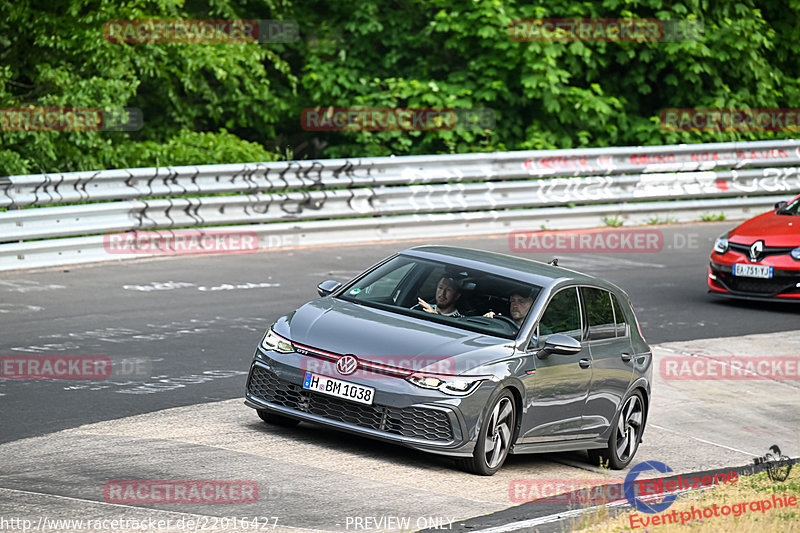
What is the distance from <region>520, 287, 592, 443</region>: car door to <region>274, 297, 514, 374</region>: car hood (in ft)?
1.22

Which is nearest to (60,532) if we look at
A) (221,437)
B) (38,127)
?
(221,437)

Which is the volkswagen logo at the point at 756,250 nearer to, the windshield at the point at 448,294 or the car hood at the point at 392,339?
the windshield at the point at 448,294

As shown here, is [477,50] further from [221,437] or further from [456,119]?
[221,437]

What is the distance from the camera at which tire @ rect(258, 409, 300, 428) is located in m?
9.28

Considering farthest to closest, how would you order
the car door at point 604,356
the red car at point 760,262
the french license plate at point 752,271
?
the french license plate at point 752,271 → the red car at point 760,262 → the car door at point 604,356

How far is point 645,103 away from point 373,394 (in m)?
19.7

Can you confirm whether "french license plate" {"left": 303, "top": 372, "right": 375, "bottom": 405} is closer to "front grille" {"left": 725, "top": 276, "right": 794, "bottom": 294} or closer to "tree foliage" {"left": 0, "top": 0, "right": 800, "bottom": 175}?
"front grille" {"left": 725, "top": 276, "right": 794, "bottom": 294}

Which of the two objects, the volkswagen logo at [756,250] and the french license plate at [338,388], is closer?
the french license plate at [338,388]

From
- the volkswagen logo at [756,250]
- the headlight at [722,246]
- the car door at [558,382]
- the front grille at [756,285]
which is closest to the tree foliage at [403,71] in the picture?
the headlight at [722,246]

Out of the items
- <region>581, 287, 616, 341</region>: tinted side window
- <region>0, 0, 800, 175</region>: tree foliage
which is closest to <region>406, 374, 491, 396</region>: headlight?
<region>581, 287, 616, 341</region>: tinted side window

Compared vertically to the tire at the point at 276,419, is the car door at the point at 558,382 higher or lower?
higher

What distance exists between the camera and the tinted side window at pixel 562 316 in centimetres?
927

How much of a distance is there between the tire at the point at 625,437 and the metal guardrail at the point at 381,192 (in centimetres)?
810

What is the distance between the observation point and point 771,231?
16703mm
